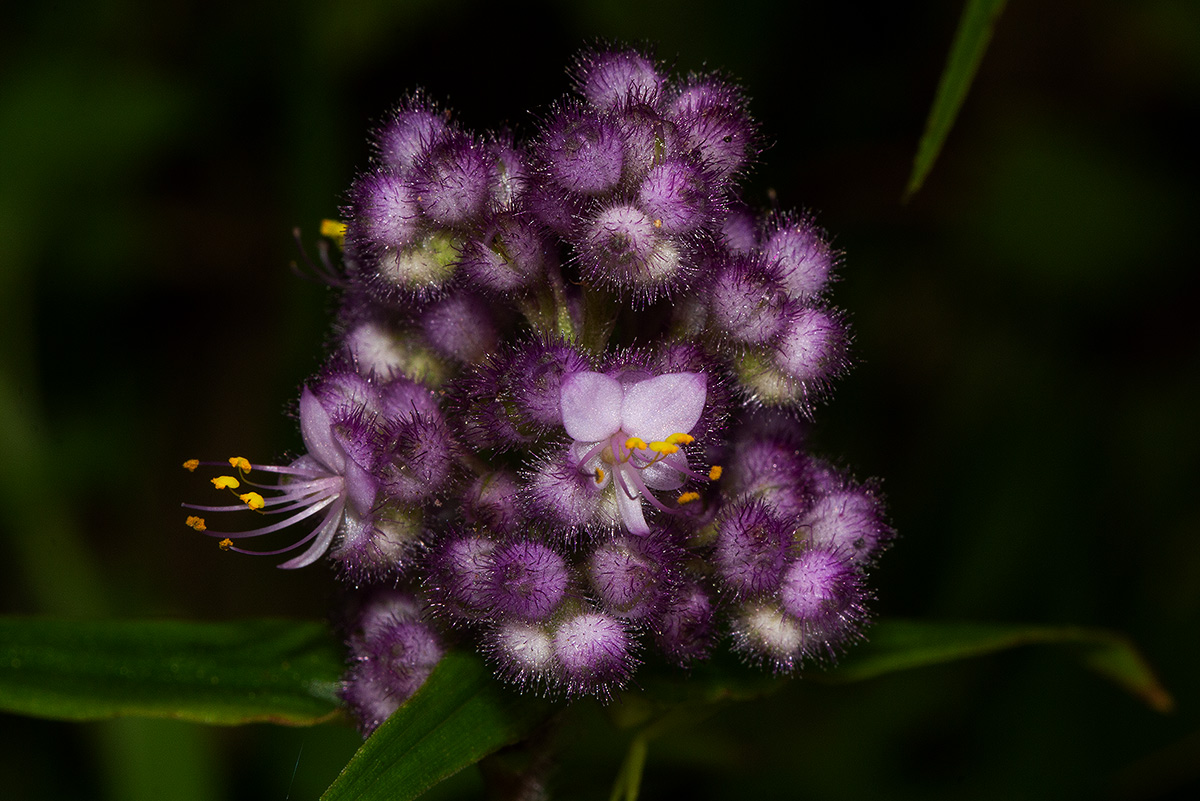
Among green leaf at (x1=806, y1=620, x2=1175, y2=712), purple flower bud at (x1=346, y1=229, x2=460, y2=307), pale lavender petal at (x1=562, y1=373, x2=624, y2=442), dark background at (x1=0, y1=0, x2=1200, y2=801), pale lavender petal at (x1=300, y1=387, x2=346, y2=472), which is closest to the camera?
pale lavender petal at (x1=562, y1=373, x2=624, y2=442)

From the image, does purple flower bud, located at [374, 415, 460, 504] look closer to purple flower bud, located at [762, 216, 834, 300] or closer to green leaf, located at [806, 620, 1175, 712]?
purple flower bud, located at [762, 216, 834, 300]

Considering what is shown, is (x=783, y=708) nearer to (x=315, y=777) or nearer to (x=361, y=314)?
(x=315, y=777)

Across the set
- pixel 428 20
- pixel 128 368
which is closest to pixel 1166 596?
pixel 428 20

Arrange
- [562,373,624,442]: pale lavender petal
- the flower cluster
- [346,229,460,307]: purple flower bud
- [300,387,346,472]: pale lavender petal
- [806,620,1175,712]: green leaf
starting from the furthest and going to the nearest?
[806,620,1175,712]: green leaf < [346,229,460,307]: purple flower bud < [300,387,346,472]: pale lavender petal < the flower cluster < [562,373,624,442]: pale lavender petal

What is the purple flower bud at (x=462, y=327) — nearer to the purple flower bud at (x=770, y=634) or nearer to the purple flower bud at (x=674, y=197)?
the purple flower bud at (x=674, y=197)

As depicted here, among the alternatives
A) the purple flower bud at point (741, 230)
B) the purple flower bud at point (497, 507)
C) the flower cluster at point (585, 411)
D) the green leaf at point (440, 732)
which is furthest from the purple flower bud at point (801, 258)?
the green leaf at point (440, 732)

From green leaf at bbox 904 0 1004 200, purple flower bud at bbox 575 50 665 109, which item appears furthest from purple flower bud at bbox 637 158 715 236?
green leaf at bbox 904 0 1004 200
